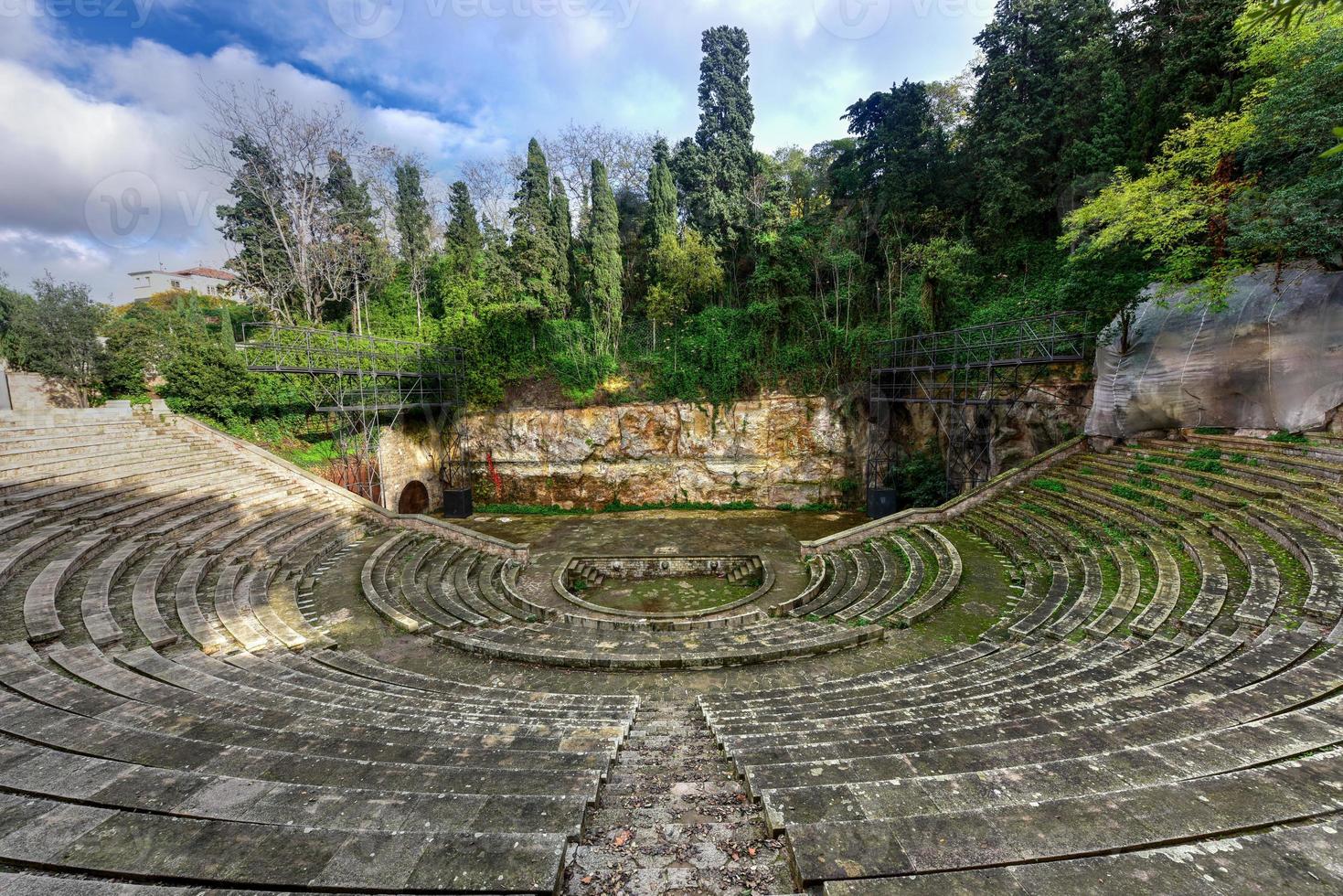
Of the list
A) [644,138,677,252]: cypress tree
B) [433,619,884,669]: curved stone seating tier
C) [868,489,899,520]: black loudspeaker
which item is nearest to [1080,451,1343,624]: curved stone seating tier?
[433,619,884,669]: curved stone seating tier

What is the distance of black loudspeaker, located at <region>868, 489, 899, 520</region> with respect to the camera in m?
18.5

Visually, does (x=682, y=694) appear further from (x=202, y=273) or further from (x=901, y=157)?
(x=202, y=273)

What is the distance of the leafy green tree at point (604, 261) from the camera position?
2284cm

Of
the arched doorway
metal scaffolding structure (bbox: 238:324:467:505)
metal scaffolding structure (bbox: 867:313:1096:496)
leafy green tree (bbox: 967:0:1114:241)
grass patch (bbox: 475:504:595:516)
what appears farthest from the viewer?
leafy green tree (bbox: 967:0:1114:241)

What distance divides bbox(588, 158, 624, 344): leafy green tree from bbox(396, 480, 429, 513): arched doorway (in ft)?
30.3

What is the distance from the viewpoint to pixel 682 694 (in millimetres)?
8461

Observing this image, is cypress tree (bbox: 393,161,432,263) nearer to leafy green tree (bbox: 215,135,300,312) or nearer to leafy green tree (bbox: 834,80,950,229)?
leafy green tree (bbox: 215,135,300,312)

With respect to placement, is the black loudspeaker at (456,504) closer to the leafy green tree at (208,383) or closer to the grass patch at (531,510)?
the grass patch at (531,510)

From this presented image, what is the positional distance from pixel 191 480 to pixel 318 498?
2.81 m

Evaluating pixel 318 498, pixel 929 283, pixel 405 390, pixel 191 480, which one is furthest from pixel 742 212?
pixel 191 480

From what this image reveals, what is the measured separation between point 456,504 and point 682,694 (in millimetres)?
14193

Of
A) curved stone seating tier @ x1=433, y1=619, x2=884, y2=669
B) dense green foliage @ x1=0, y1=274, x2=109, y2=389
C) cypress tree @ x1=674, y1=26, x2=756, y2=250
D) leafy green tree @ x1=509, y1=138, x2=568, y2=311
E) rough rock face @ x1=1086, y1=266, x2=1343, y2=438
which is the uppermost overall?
cypress tree @ x1=674, y1=26, x2=756, y2=250

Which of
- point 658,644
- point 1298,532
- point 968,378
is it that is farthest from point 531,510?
point 1298,532

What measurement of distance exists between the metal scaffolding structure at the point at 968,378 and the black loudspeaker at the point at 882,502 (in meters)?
1.45
